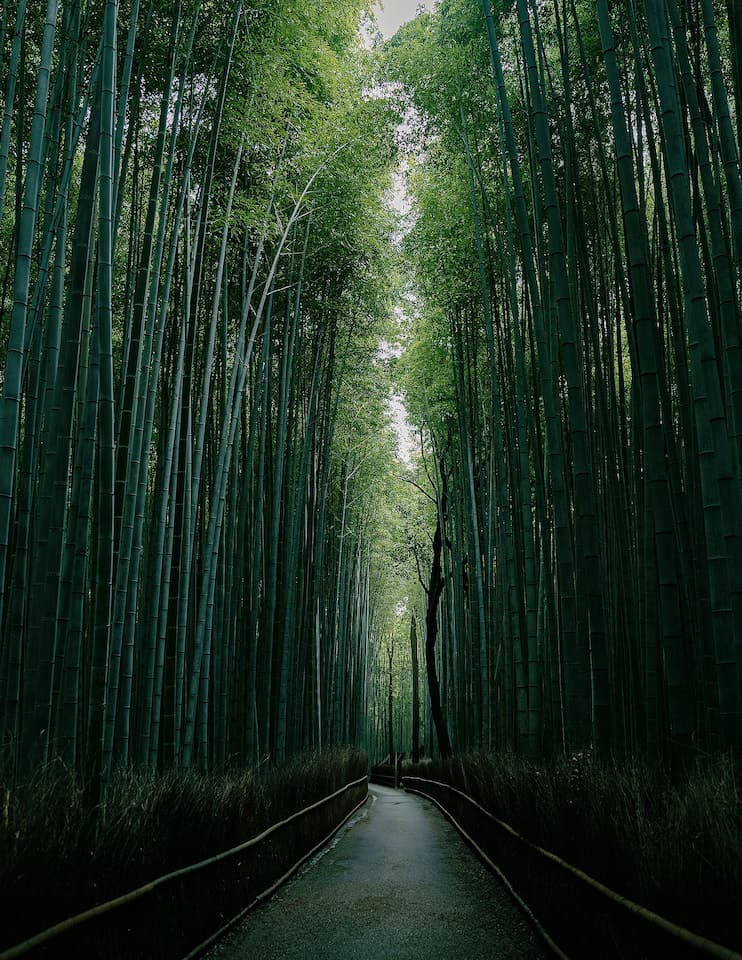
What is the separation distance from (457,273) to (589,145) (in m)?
2.21

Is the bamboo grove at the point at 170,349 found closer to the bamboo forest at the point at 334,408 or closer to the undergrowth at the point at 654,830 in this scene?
the bamboo forest at the point at 334,408

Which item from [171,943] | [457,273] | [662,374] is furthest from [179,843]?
[457,273]

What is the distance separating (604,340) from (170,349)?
2.49 meters

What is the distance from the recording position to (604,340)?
3664mm

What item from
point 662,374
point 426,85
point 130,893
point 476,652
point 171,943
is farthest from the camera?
point 476,652

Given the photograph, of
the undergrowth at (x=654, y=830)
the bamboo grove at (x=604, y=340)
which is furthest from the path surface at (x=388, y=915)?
the bamboo grove at (x=604, y=340)

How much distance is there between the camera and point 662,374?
2.56 meters

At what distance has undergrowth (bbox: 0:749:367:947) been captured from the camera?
155 centimetres

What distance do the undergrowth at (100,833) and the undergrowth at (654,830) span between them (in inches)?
48.9

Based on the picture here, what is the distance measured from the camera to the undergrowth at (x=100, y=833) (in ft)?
5.08

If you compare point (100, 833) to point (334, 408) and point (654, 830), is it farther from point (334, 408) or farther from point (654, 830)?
point (334, 408)

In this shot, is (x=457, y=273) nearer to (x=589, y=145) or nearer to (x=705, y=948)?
(x=589, y=145)

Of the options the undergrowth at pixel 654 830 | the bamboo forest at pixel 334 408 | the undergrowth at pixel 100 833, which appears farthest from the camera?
the bamboo forest at pixel 334 408

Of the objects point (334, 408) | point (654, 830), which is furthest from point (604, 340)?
point (334, 408)
